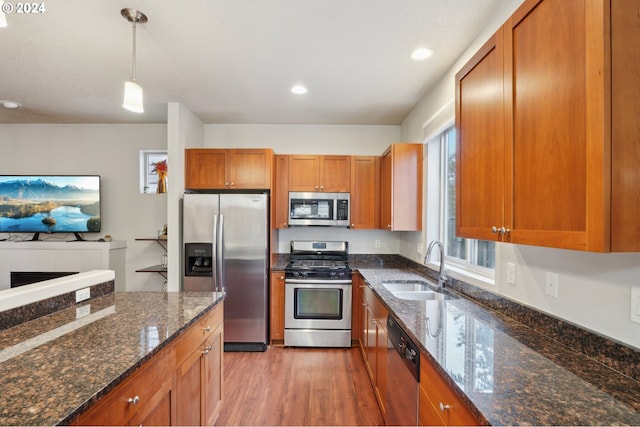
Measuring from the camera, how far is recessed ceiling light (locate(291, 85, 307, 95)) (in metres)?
2.81

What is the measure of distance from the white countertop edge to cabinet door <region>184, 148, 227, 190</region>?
68.8 inches

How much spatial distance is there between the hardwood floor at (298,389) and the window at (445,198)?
1.37m

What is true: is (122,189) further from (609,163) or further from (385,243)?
(609,163)

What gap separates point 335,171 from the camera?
3.65 meters

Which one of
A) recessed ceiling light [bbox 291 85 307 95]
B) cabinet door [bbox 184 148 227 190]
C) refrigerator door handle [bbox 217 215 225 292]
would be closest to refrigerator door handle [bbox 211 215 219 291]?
refrigerator door handle [bbox 217 215 225 292]

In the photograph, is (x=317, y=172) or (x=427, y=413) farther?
(x=317, y=172)

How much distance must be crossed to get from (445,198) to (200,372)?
2.46 m

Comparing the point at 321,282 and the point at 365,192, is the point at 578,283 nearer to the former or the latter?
the point at 321,282

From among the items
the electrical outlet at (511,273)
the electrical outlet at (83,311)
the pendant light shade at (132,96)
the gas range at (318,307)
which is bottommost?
the gas range at (318,307)

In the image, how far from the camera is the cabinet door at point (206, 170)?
138 inches

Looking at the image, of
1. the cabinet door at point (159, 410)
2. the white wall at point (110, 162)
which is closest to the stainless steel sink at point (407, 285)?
the cabinet door at point (159, 410)

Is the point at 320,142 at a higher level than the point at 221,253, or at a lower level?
higher

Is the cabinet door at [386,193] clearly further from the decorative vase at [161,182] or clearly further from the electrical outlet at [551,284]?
the decorative vase at [161,182]

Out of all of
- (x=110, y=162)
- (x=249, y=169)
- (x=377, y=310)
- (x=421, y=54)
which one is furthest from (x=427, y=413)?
(x=110, y=162)
